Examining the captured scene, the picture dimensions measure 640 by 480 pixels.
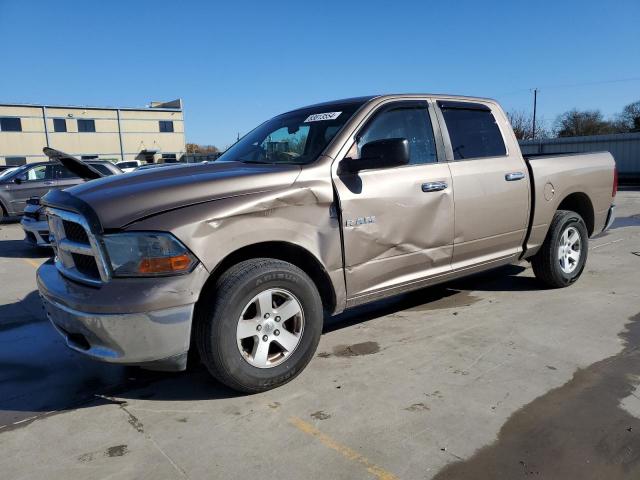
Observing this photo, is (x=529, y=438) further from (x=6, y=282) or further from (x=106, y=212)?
(x=6, y=282)

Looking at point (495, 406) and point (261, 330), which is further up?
point (261, 330)

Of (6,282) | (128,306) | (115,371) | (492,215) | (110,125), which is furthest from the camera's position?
(110,125)

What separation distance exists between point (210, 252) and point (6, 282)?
521 centimetres

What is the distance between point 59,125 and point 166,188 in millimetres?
56146

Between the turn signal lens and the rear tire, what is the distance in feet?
13.2

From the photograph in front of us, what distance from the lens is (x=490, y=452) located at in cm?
265

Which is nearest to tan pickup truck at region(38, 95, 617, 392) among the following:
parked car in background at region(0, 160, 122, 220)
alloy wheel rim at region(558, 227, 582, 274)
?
alloy wheel rim at region(558, 227, 582, 274)

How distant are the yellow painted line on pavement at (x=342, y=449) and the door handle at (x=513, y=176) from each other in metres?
3.05

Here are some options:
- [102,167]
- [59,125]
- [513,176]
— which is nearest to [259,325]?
[513,176]

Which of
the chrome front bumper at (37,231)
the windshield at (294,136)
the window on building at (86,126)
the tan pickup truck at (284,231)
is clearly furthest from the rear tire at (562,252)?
the window on building at (86,126)

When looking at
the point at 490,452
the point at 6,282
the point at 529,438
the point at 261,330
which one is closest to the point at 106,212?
the point at 261,330

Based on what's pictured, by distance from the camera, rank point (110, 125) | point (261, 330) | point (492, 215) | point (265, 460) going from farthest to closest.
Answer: point (110, 125), point (492, 215), point (261, 330), point (265, 460)

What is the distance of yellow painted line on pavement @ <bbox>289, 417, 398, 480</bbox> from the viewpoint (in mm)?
2496

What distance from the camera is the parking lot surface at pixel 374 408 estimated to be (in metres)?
2.61
